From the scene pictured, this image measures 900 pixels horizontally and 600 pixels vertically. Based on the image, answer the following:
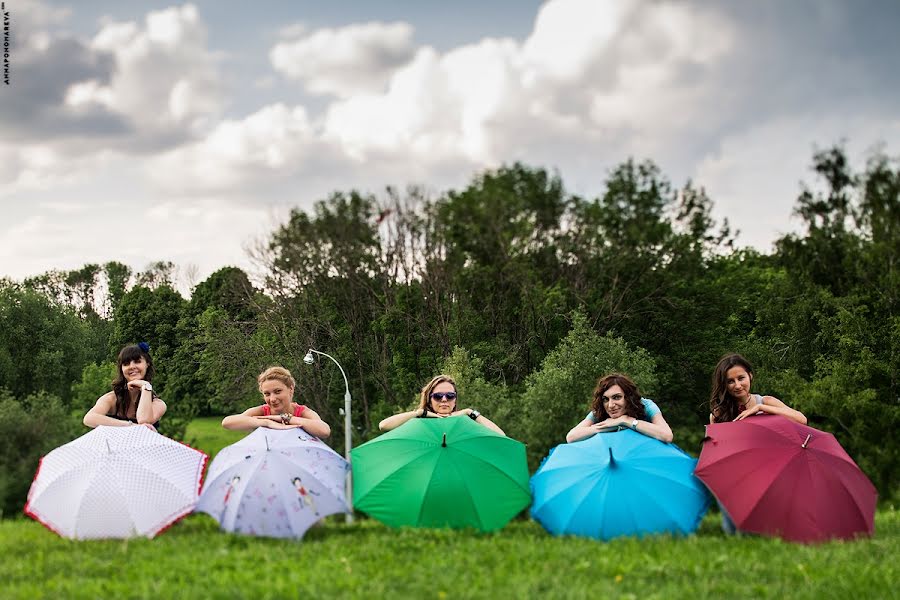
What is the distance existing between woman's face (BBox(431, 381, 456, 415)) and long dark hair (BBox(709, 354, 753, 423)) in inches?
116

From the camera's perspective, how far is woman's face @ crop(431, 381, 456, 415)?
32.0 feet

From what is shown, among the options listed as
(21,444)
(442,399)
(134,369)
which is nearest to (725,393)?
(442,399)

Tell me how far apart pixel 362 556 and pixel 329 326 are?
37.3m

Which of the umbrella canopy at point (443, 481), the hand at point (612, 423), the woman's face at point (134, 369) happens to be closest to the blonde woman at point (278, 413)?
the umbrella canopy at point (443, 481)

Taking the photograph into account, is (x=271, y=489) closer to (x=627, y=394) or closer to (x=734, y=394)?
(x=627, y=394)

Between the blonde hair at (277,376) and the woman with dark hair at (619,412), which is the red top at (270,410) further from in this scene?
the woman with dark hair at (619,412)

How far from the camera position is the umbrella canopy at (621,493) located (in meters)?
8.43

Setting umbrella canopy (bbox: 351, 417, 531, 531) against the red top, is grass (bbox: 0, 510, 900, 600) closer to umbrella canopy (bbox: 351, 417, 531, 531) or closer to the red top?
umbrella canopy (bbox: 351, 417, 531, 531)

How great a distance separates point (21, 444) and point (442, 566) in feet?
22.2

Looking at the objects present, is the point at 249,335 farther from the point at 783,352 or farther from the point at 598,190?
the point at 783,352

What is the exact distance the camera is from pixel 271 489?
8289mm

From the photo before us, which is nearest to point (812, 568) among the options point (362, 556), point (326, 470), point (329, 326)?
point (362, 556)

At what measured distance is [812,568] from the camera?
7098 millimetres

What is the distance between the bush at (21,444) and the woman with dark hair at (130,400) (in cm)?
175
